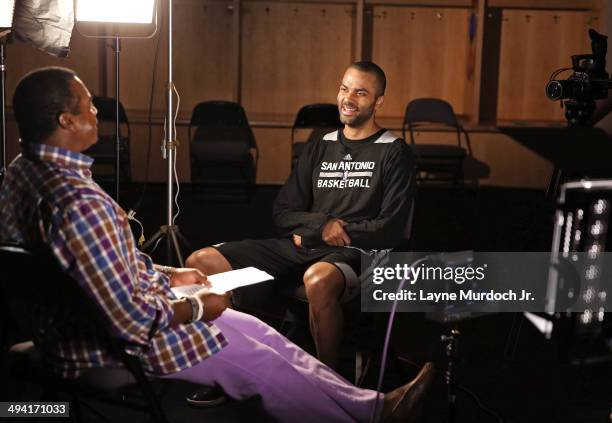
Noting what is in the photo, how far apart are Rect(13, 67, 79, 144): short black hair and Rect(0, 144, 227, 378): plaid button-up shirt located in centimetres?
4

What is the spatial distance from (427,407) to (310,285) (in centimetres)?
60

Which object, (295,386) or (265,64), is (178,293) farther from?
(265,64)

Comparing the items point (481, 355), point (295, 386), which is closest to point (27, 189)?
point (295, 386)

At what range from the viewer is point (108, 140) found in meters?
7.27

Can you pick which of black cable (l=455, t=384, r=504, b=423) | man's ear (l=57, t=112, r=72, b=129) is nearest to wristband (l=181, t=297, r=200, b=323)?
man's ear (l=57, t=112, r=72, b=129)

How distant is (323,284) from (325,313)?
10 cm

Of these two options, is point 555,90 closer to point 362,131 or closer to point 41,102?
point 362,131

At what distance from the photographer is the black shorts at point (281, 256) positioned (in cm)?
306

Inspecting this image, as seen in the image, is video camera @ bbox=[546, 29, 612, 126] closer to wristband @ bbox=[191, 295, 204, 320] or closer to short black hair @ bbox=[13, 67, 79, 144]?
wristband @ bbox=[191, 295, 204, 320]

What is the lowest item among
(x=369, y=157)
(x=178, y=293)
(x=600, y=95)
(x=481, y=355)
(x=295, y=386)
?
(x=481, y=355)

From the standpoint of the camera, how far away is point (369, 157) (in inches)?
126

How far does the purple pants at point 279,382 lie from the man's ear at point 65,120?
0.67 m

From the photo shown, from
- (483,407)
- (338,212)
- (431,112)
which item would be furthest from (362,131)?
(431,112)

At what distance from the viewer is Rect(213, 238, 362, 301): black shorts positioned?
3.06 metres
